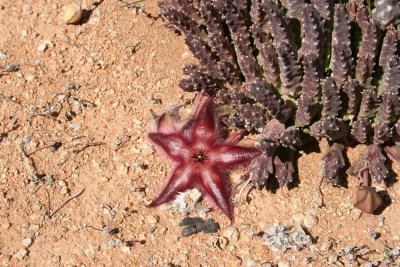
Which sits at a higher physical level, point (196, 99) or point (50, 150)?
point (196, 99)

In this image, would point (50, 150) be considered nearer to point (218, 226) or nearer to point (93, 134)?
point (93, 134)

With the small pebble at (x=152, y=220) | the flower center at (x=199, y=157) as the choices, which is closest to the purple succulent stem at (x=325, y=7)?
the flower center at (x=199, y=157)

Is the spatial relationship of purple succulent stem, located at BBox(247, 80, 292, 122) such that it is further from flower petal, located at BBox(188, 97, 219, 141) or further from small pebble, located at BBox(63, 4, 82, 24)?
small pebble, located at BBox(63, 4, 82, 24)

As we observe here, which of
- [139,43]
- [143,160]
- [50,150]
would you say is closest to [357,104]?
[143,160]

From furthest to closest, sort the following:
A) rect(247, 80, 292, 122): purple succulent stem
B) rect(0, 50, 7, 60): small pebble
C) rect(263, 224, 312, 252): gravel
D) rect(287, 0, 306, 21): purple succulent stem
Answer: rect(0, 50, 7, 60): small pebble → rect(287, 0, 306, 21): purple succulent stem → rect(263, 224, 312, 252): gravel → rect(247, 80, 292, 122): purple succulent stem

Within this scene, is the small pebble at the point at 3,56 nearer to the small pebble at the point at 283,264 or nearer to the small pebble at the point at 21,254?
the small pebble at the point at 21,254

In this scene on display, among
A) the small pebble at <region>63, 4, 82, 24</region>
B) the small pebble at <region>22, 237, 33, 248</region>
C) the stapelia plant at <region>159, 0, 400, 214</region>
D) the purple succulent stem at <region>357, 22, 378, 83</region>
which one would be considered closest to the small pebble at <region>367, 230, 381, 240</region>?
the stapelia plant at <region>159, 0, 400, 214</region>
